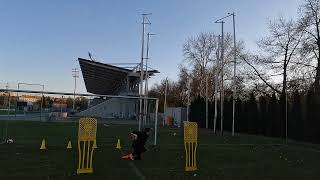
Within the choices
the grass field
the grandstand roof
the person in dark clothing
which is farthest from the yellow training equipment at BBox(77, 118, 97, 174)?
the grandstand roof

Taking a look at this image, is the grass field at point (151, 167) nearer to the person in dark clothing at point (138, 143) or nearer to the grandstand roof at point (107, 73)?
the person in dark clothing at point (138, 143)

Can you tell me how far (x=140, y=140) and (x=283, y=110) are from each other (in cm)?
2448

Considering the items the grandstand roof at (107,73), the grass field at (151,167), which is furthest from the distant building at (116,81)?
the grass field at (151,167)

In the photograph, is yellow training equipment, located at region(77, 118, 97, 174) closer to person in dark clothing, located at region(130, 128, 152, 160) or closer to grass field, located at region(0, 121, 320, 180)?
grass field, located at region(0, 121, 320, 180)

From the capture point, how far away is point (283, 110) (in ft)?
125

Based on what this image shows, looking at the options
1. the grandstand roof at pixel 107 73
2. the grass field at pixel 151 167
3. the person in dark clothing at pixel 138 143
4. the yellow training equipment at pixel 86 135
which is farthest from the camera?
the grandstand roof at pixel 107 73

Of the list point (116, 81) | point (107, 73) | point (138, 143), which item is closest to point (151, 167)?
point (138, 143)

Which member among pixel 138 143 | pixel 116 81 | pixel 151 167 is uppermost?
pixel 116 81

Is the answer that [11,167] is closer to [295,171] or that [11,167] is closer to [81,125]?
[81,125]

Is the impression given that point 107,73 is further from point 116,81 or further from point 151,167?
point 151,167

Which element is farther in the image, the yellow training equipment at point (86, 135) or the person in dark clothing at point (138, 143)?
the person in dark clothing at point (138, 143)

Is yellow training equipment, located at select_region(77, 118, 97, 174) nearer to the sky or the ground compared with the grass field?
nearer to the sky

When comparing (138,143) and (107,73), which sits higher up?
(107,73)

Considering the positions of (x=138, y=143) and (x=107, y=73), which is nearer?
(x=138, y=143)
